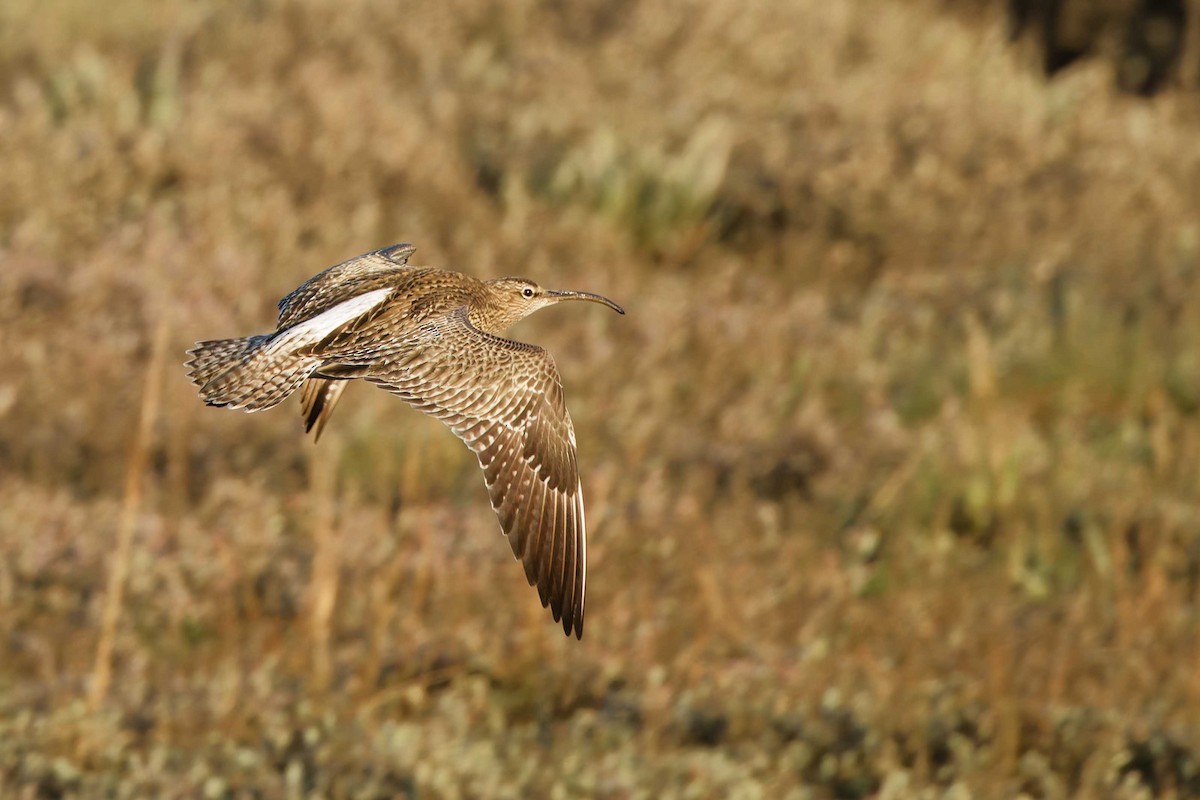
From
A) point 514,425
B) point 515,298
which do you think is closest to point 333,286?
point 515,298

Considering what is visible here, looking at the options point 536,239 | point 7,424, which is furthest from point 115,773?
point 536,239

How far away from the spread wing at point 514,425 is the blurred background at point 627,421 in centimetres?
118

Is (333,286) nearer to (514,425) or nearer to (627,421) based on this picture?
(514,425)

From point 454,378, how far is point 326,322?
0.94ft

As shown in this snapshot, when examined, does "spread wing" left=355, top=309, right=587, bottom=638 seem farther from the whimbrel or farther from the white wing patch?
the white wing patch

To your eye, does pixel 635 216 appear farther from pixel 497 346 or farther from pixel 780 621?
pixel 497 346

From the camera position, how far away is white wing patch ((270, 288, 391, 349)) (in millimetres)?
3307

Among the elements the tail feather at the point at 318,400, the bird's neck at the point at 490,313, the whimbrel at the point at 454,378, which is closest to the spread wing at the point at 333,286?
the whimbrel at the point at 454,378

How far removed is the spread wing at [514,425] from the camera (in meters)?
3.17

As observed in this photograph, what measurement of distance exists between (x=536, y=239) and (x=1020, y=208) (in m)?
2.81

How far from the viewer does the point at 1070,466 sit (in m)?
7.07

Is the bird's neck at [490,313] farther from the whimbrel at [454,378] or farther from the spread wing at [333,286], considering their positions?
the spread wing at [333,286]

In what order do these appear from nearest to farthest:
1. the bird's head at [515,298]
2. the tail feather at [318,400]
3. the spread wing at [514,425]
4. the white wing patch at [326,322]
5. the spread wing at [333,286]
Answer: the spread wing at [514,425]
the white wing patch at [326,322]
the spread wing at [333,286]
the bird's head at [515,298]
the tail feather at [318,400]

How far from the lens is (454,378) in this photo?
10.5ft
